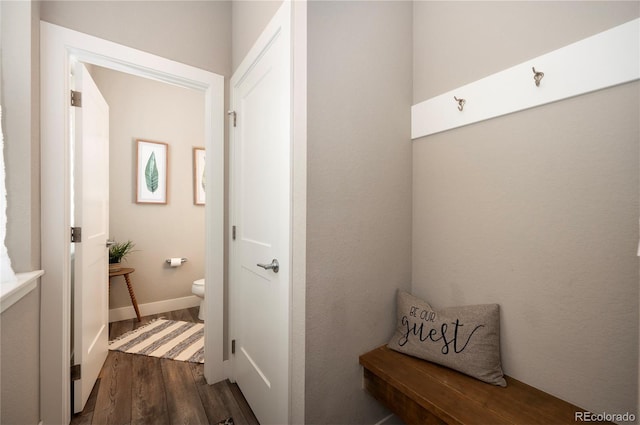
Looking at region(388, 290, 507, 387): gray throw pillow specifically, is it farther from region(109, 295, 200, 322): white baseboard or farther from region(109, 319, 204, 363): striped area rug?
region(109, 295, 200, 322): white baseboard

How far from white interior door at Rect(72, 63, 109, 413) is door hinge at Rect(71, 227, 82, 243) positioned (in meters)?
0.02

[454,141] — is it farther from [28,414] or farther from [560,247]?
[28,414]

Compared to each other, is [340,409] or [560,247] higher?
[560,247]

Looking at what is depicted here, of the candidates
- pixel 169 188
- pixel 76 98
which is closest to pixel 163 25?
pixel 76 98

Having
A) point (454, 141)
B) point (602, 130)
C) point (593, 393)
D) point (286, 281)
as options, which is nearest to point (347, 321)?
point (286, 281)

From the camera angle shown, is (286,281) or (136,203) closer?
(286,281)

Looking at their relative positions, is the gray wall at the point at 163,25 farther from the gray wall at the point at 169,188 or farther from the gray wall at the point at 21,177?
the gray wall at the point at 169,188

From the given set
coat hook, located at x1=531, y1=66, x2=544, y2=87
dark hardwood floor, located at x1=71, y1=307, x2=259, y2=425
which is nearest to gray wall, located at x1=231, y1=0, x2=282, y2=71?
coat hook, located at x1=531, y1=66, x2=544, y2=87

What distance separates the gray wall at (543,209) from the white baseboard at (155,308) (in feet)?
9.47

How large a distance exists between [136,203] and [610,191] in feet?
11.7

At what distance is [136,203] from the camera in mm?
2980

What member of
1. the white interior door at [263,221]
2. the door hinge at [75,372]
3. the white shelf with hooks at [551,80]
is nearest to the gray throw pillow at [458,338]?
the white interior door at [263,221]

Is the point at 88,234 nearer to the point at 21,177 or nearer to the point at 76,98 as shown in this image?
the point at 21,177

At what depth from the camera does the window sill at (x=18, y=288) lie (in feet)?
3.52
